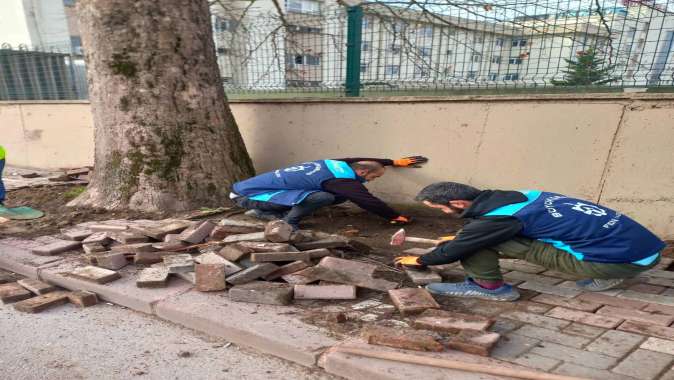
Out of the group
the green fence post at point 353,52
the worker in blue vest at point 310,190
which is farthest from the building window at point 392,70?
the worker in blue vest at point 310,190

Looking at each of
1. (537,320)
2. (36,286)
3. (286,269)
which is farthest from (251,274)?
(537,320)

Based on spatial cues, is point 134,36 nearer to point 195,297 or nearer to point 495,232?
point 195,297

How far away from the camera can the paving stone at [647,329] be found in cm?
242

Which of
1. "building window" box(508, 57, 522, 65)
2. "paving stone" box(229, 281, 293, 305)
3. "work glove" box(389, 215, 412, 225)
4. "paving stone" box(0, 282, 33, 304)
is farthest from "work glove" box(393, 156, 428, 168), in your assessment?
"paving stone" box(0, 282, 33, 304)

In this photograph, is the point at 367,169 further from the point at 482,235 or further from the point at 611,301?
the point at 611,301

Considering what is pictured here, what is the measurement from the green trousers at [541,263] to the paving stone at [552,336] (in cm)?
50

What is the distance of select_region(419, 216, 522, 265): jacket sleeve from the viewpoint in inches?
112

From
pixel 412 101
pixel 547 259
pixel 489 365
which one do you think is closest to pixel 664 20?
pixel 412 101

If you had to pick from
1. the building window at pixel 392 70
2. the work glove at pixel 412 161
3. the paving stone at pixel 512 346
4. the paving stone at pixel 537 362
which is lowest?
the paving stone at pixel 512 346

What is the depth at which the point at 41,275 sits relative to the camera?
144 inches

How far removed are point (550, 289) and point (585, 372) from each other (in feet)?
3.69

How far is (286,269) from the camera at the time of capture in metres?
3.35

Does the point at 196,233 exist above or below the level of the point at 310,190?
below

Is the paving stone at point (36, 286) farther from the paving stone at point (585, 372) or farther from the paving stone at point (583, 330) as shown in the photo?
the paving stone at point (583, 330)
